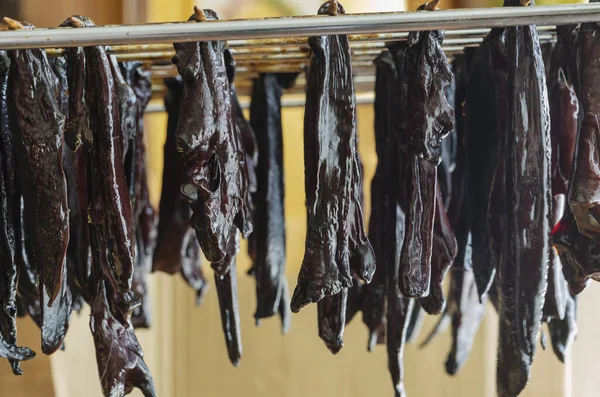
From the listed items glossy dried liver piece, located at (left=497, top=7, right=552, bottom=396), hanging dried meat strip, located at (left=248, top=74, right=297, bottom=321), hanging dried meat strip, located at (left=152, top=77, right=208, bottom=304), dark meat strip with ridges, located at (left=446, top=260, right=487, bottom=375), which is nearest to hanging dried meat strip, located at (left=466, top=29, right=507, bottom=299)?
glossy dried liver piece, located at (left=497, top=7, right=552, bottom=396)

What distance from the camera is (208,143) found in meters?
0.59

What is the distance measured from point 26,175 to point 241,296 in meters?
1.02

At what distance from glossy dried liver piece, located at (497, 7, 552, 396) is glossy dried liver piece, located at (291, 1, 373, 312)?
0.19m

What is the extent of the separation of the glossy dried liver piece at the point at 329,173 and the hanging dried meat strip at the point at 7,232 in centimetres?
38

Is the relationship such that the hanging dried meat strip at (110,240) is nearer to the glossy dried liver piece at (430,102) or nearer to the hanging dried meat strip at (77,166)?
the hanging dried meat strip at (77,166)

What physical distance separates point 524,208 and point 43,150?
1.92 feet

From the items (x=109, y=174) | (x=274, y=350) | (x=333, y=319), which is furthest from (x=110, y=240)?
(x=274, y=350)

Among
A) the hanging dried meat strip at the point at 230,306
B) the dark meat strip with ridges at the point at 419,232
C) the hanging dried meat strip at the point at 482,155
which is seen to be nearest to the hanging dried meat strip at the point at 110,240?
the hanging dried meat strip at the point at 230,306

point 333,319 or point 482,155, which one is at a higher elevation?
point 482,155

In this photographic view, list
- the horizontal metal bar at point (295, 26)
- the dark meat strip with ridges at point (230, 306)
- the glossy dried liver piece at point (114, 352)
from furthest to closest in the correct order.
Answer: the dark meat strip with ridges at point (230, 306) → the glossy dried liver piece at point (114, 352) → the horizontal metal bar at point (295, 26)

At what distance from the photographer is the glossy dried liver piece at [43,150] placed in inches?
24.1

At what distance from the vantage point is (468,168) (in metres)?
0.76

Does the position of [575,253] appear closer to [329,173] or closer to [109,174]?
[329,173]

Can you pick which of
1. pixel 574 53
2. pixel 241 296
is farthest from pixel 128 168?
pixel 241 296
